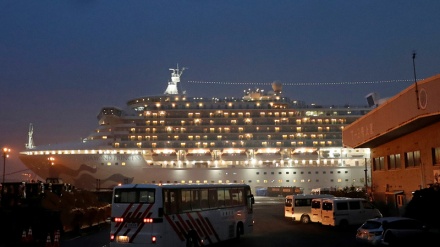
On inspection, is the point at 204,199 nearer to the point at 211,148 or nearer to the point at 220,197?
the point at 220,197

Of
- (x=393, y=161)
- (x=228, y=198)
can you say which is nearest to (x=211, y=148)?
(x=393, y=161)

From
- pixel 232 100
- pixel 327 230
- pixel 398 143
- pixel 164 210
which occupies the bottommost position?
pixel 327 230

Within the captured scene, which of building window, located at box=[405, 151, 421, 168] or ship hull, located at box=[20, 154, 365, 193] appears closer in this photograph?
building window, located at box=[405, 151, 421, 168]

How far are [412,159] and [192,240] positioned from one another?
14.3 meters

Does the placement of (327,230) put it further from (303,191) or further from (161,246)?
(303,191)

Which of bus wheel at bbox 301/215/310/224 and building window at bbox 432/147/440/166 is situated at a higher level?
building window at bbox 432/147/440/166

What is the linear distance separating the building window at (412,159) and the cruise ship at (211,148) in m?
34.9

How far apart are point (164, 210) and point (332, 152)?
51.6 m

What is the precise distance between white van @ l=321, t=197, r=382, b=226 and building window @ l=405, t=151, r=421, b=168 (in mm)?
3799

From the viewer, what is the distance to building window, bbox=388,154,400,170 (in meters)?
26.2

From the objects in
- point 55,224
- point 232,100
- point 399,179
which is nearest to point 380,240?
point 55,224

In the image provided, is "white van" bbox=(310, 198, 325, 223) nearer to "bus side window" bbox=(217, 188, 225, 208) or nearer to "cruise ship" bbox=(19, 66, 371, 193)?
"bus side window" bbox=(217, 188, 225, 208)

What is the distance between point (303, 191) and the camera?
59094 mm

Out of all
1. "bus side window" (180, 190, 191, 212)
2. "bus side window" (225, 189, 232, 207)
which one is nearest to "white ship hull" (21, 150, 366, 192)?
"bus side window" (225, 189, 232, 207)
